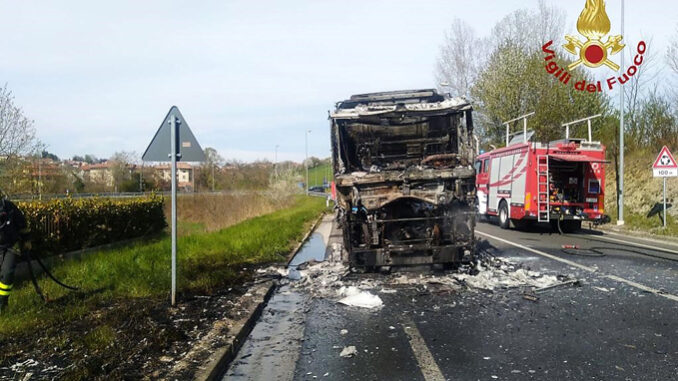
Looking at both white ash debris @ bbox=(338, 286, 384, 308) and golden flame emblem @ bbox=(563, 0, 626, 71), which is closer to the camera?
white ash debris @ bbox=(338, 286, 384, 308)

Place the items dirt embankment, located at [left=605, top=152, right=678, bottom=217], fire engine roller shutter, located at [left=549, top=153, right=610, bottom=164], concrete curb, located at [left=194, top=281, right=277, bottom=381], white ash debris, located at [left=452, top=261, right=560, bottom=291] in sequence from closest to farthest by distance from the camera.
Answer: concrete curb, located at [left=194, top=281, right=277, bottom=381], white ash debris, located at [left=452, top=261, right=560, bottom=291], fire engine roller shutter, located at [left=549, top=153, right=610, bottom=164], dirt embankment, located at [left=605, top=152, right=678, bottom=217]

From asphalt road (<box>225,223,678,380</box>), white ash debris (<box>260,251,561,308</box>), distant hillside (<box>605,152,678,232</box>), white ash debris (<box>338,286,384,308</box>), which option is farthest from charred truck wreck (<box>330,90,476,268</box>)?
distant hillside (<box>605,152,678,232</box>)

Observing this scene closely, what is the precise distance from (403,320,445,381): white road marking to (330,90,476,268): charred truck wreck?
2865mm

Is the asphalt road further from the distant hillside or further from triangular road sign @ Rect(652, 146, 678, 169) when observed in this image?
the distant hillside

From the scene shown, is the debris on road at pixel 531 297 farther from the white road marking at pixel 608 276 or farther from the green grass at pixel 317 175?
the green grass at pixel 317 175

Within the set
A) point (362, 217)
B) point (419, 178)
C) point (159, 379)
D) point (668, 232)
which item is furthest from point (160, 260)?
point (668, 232)

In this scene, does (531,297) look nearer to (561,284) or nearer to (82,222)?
(561,284)

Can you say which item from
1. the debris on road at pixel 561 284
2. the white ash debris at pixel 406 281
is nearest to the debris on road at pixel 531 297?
the debris on road at pixel 561 284

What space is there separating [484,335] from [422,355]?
0.95m

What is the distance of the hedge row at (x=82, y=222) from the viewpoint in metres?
10.7

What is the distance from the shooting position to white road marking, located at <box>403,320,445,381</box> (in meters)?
4.29

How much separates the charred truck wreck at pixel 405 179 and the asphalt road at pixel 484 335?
4.12 feet

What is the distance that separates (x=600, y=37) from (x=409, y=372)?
19.1m

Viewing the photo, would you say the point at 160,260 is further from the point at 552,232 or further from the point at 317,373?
the point at 552,232
